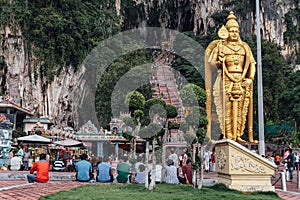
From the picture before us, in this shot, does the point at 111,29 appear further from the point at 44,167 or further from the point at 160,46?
the point at 44,167

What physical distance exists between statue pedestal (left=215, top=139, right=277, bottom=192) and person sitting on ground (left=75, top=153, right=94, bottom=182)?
2.64m

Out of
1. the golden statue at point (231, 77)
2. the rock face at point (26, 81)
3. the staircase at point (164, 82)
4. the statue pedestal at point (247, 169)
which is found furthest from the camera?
the rock face at point (26, 81)

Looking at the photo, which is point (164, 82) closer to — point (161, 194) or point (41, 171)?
point (41, 171)

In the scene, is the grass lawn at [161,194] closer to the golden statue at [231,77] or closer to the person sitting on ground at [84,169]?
the person sitting on ground at [84,169]

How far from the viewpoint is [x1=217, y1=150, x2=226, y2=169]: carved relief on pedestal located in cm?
672

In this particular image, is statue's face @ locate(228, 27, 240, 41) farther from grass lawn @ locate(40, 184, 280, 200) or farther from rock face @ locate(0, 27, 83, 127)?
rock face @ locate(0, 27, 83, 127)

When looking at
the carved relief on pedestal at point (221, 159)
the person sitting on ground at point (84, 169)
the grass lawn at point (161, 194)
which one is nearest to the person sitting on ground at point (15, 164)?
the person sitting on ground at point (84, 169)

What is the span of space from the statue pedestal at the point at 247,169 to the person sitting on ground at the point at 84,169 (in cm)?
264

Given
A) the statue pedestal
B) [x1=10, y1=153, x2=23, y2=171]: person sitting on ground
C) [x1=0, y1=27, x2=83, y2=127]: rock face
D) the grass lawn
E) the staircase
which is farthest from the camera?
[x1=0, y1=27, x2=83, y2=127]: rock face

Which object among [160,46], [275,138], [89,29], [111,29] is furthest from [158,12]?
[275,138]

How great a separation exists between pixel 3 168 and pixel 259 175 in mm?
7911

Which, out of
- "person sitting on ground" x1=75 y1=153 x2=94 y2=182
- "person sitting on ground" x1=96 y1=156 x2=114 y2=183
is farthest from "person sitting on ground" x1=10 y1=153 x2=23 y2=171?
"person sitting on ground" x1=96 y1=156 x2=114 y2=183

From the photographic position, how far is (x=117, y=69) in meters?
22.6

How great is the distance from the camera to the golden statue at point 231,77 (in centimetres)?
803
